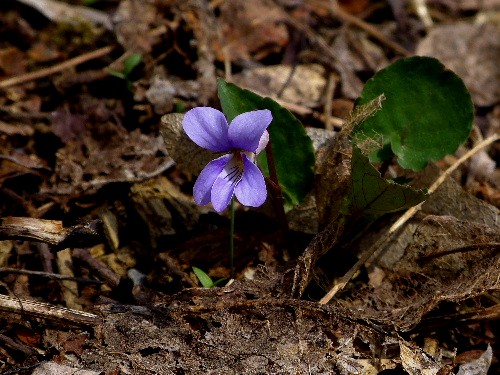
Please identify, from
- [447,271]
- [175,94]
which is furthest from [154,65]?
[447,271]

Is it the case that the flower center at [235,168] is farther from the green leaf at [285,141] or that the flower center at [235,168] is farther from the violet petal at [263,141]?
the green leaf at [285,141]

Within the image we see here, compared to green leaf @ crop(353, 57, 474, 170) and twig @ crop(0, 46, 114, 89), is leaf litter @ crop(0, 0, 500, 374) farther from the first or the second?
green leaf @ crop(353, 57, 474, 170)

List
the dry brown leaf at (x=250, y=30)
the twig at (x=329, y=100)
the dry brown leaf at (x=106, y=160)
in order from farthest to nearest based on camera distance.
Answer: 1. the dry brown leaf at (x=250, y=30)
2. the twig at (x=329, y=100)
3. the dry brown leaf at (x=106, y=160)

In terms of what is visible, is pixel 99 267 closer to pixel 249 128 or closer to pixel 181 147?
pixel 181 147

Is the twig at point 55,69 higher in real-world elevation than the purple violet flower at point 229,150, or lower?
lower

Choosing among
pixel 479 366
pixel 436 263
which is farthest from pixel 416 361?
pixel 436 263

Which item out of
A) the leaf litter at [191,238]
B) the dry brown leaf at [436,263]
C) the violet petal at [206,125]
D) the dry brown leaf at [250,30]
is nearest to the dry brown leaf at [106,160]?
the leaf litter at [191,238]

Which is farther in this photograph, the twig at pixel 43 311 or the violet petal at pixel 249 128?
the twig at pixel 43 311

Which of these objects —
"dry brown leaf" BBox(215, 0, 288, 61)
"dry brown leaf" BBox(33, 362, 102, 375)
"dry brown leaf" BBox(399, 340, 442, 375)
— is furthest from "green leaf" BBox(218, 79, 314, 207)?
"dry brown leaf" BBox(215, 0, 288, 61)
